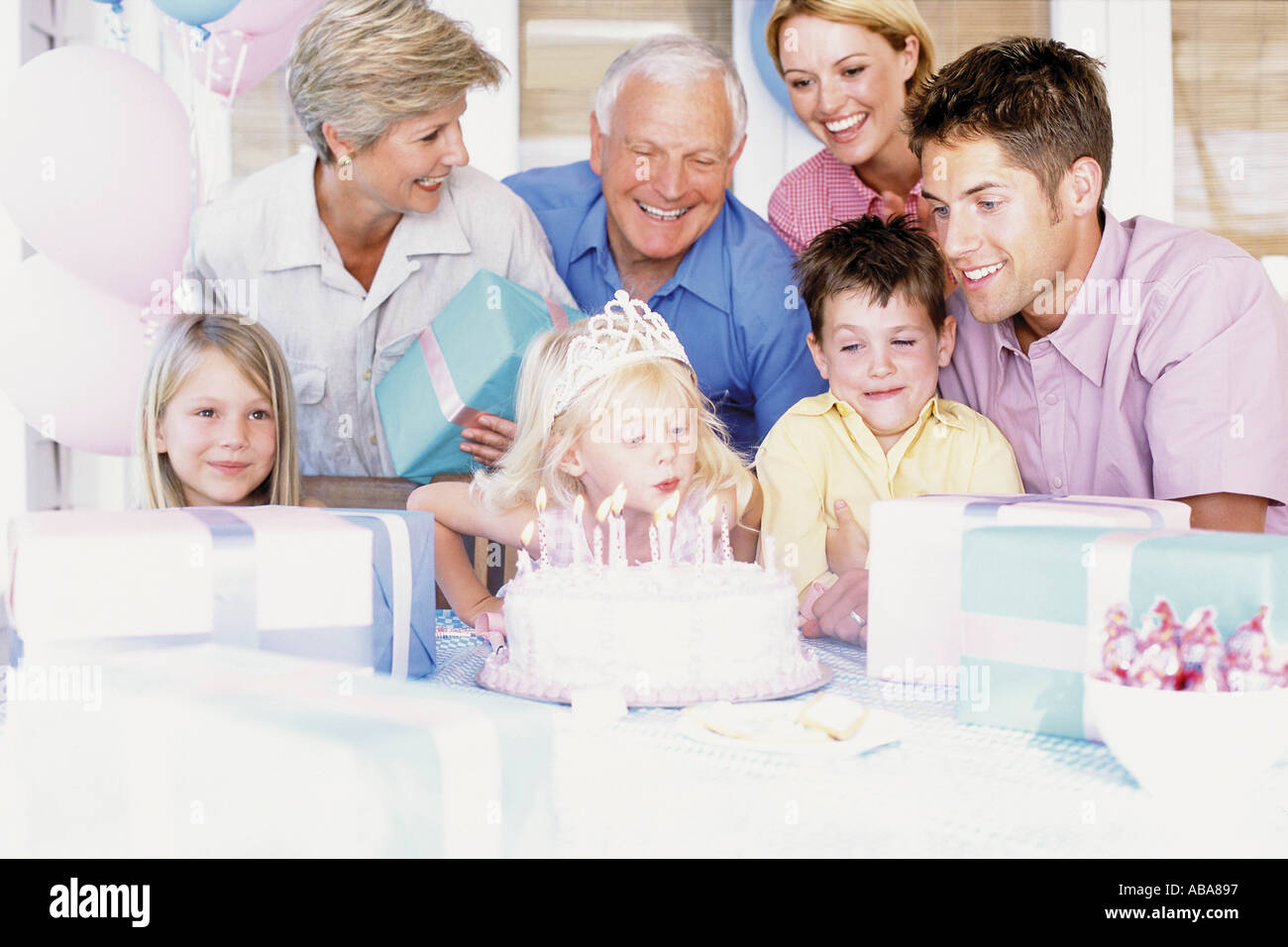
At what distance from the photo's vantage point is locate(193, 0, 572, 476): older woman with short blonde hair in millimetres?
2750

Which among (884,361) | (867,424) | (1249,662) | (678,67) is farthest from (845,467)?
(1249,662)

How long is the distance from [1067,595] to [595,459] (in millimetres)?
1024

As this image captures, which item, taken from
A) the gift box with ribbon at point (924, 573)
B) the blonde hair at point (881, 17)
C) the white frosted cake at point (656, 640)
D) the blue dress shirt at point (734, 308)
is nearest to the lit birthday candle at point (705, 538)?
the white frosted cake at point (656, 640)

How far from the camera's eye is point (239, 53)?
10.00ft

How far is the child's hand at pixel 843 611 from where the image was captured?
1973mm

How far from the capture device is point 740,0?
4.50 meters

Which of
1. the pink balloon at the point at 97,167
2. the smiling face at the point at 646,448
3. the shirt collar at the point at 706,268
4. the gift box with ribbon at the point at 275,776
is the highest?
the pink balloon at the point at 97,167

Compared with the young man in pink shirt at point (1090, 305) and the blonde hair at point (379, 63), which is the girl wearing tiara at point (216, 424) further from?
the young man in pink shirt at point (1090, 305)

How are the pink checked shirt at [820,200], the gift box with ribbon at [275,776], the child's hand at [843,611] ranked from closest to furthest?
the gift box with ribbon at [275,776]
the child's hand at [843,611]
the pink checked shirt at [820,200]

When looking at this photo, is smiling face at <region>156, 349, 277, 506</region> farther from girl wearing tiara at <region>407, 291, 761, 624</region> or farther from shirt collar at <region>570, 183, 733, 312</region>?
shirt collar at <region>570, 183, 733, 312</region>

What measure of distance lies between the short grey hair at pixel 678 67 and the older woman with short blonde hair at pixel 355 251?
0.94 ft
